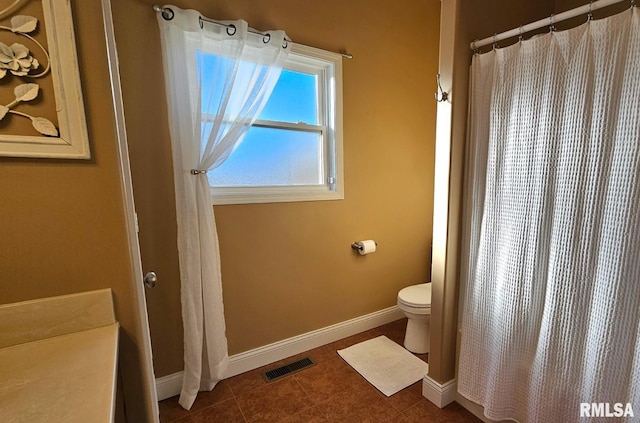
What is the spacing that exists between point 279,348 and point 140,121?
5.65 feet

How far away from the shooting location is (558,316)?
46.8 inches

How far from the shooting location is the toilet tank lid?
2.07m

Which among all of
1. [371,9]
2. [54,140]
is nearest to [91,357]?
[54,140]

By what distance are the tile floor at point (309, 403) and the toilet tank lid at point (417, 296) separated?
1.67ft

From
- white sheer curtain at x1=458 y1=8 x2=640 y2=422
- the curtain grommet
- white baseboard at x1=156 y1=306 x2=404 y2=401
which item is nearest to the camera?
white sheer curtain at x1=458 y1=8 x2=640 y2=422

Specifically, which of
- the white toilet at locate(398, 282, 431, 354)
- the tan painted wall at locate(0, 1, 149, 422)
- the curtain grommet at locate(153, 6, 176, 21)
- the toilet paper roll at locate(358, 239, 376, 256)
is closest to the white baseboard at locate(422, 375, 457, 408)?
the white toilet at locate(398, 282, 431, 354)

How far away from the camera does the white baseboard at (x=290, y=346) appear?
1.75m

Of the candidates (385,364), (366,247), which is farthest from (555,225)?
(385,364)

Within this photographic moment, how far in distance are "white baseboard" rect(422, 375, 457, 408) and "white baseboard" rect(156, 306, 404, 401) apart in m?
0.79

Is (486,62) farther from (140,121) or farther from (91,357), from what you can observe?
(91,357)

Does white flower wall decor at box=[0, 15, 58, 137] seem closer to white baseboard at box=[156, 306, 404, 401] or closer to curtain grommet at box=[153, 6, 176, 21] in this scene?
curtain grommet at box=[153, 6, 176, 21]

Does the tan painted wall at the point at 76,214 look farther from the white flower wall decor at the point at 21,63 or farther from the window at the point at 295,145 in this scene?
the window at the point at 295,145

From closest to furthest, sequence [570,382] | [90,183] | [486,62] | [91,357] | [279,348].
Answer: [91,357] < [90,183] < [570,382] < [486,62] < [279,348]

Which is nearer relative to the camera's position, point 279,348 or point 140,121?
point 140,121
